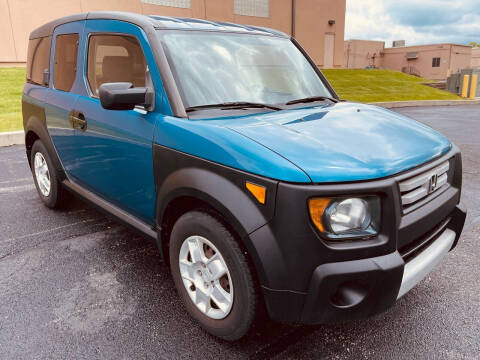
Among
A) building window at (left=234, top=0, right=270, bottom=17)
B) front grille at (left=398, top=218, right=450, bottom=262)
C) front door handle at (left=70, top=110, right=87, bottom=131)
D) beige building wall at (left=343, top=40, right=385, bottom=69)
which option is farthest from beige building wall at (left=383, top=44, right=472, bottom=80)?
front door handle at (left=70, top=110, right=87, bottom=131)

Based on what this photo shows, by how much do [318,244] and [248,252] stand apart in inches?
13.9

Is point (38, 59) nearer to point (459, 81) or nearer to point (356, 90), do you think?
point (356, 90)

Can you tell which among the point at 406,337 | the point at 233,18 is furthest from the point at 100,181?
the point at 233,18

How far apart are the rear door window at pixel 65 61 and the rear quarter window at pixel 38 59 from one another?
0.23m

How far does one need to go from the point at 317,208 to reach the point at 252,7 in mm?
29224

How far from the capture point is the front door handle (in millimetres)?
3168

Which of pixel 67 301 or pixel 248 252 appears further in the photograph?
pixel 67 301

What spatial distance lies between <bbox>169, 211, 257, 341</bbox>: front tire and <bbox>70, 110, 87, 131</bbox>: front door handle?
1373mm

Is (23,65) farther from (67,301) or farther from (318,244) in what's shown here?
(318,244)

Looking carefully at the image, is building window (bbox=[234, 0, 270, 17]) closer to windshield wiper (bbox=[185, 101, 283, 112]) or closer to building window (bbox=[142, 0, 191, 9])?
building window (bbox=[142, 0, 191, 9])

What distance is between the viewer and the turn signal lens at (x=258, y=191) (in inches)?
72.7

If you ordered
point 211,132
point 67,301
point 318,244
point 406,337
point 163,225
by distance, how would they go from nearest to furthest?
point 318,244 → point 211,132 → point 406,337 → point 163,225 → point 67,301

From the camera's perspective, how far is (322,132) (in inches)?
85.7

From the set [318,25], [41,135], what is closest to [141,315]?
[41,135]
